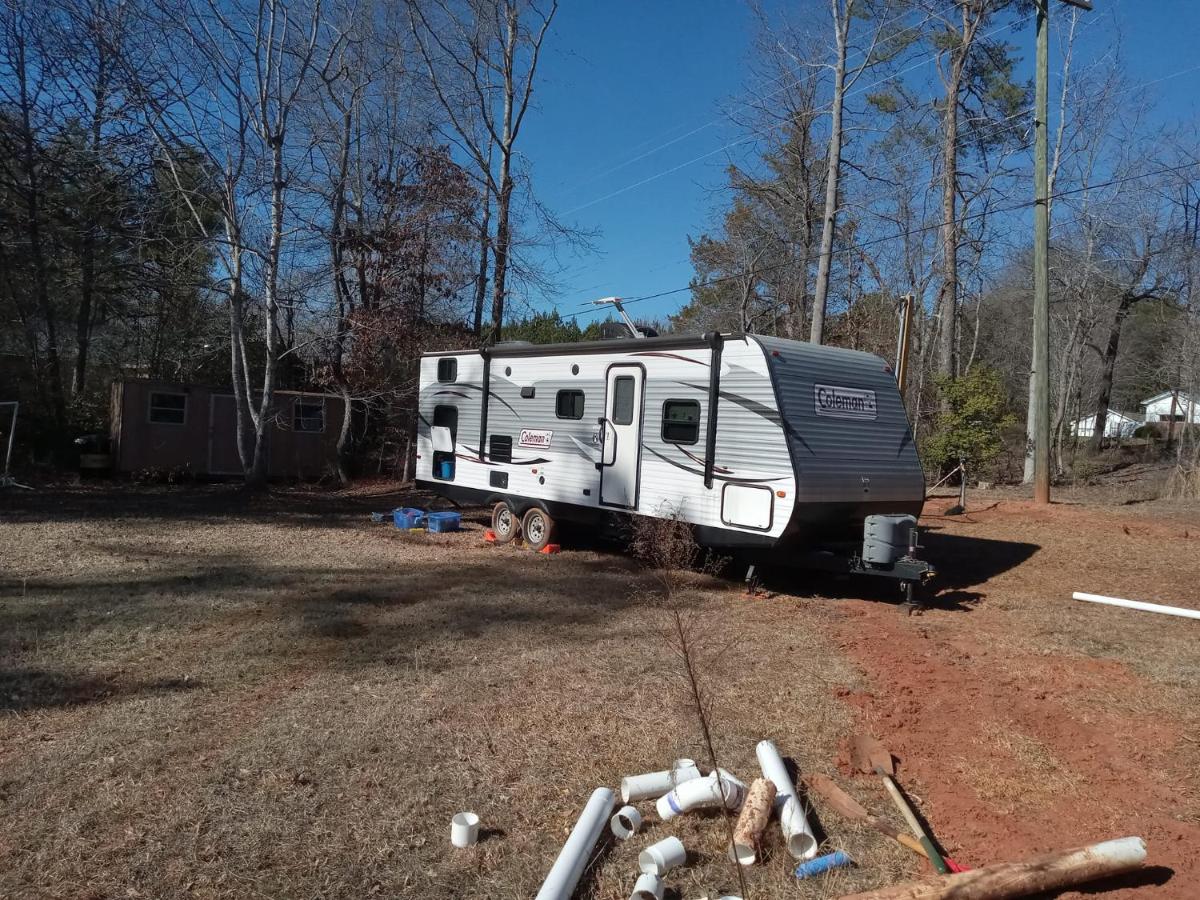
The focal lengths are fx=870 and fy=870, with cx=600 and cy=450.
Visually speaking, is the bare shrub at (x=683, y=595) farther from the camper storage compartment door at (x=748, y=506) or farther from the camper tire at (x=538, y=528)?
the camper tire at (x=538, y=528)

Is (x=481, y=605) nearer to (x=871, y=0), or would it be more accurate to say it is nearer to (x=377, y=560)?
(x=377, y=560)

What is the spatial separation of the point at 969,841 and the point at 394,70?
20.8 m

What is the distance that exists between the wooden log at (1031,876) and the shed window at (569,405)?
7351 mm

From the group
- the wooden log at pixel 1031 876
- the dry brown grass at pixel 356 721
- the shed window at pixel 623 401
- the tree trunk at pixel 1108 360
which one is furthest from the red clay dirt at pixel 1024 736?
the tree trunk at pixel 1108 360

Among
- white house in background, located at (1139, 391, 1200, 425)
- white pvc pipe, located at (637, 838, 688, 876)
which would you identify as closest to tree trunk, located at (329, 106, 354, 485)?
white pvc pipe, located at (637, 838, 688, 876)

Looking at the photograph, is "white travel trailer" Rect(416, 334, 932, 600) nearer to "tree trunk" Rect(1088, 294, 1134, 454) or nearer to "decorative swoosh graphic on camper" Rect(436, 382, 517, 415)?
"decorative swoosh graphic on camper" Rect(436, 382, 517, 415)

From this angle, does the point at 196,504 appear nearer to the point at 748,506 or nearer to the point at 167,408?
the point at 167,408

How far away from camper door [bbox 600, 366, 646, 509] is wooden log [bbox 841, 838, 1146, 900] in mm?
6342

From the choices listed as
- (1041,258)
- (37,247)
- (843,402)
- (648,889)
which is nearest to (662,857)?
(648,889)

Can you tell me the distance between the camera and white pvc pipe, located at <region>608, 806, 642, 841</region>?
3682 mm

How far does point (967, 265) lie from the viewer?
1116 inches

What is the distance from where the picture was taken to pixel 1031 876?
3.28 metres

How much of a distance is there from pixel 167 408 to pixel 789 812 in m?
17.1

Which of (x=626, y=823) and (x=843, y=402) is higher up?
(x=843, y=402)
